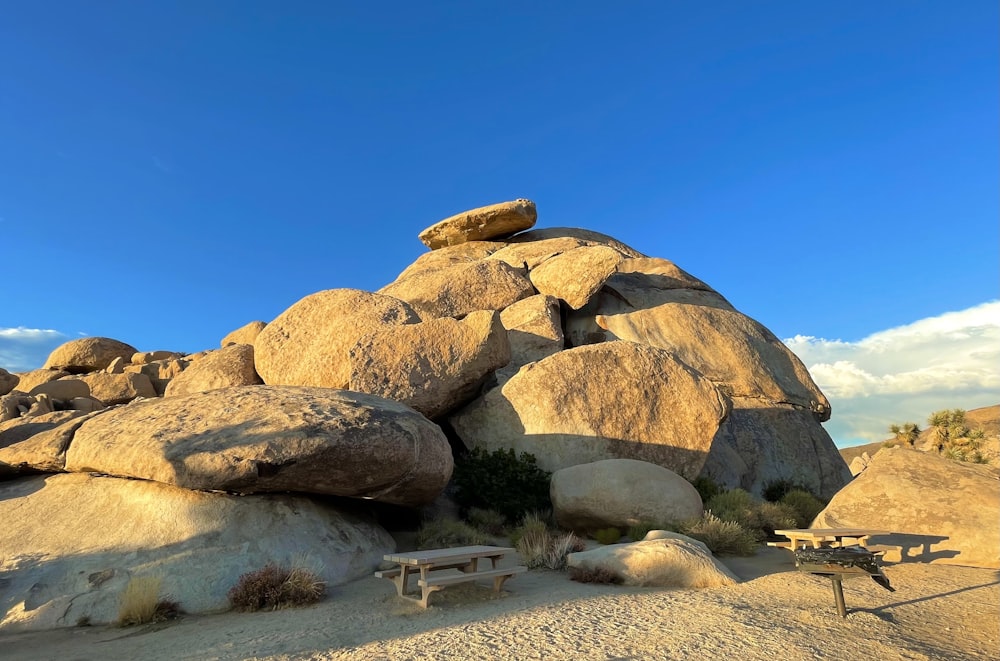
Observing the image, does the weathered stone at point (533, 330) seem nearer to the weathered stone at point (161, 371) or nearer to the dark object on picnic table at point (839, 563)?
the dark object on picnic table at point (839, 563)

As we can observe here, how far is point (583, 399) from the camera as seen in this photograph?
14.6m

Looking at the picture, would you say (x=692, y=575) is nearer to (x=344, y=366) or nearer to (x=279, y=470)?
(x=279, y=470)

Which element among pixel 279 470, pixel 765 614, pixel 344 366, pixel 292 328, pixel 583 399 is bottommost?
pixel 765 614

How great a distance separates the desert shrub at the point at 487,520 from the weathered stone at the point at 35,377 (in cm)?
2425

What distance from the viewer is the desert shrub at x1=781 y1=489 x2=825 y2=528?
14087mm

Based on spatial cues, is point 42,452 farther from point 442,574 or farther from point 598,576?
point 598,576

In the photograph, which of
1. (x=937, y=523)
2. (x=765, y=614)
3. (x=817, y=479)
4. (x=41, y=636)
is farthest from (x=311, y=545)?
(x=817, y=479)

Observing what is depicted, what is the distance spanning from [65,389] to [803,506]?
2625 cm

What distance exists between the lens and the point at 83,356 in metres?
30.9

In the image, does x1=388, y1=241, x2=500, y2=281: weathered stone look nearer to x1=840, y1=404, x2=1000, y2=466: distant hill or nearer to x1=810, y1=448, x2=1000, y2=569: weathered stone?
x1=810, y1=448, x2=1000, y2=569: weathered stone

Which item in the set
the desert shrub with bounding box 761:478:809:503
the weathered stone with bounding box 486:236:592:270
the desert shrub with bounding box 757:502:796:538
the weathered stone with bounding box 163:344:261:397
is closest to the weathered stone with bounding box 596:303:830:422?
the desert shrub with bounding box 761:478:809:503

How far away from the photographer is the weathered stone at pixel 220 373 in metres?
16.3

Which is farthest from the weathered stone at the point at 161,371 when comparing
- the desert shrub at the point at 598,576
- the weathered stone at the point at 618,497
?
the desert shrub at the point at 598,576

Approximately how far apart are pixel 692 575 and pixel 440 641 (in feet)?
12.6
